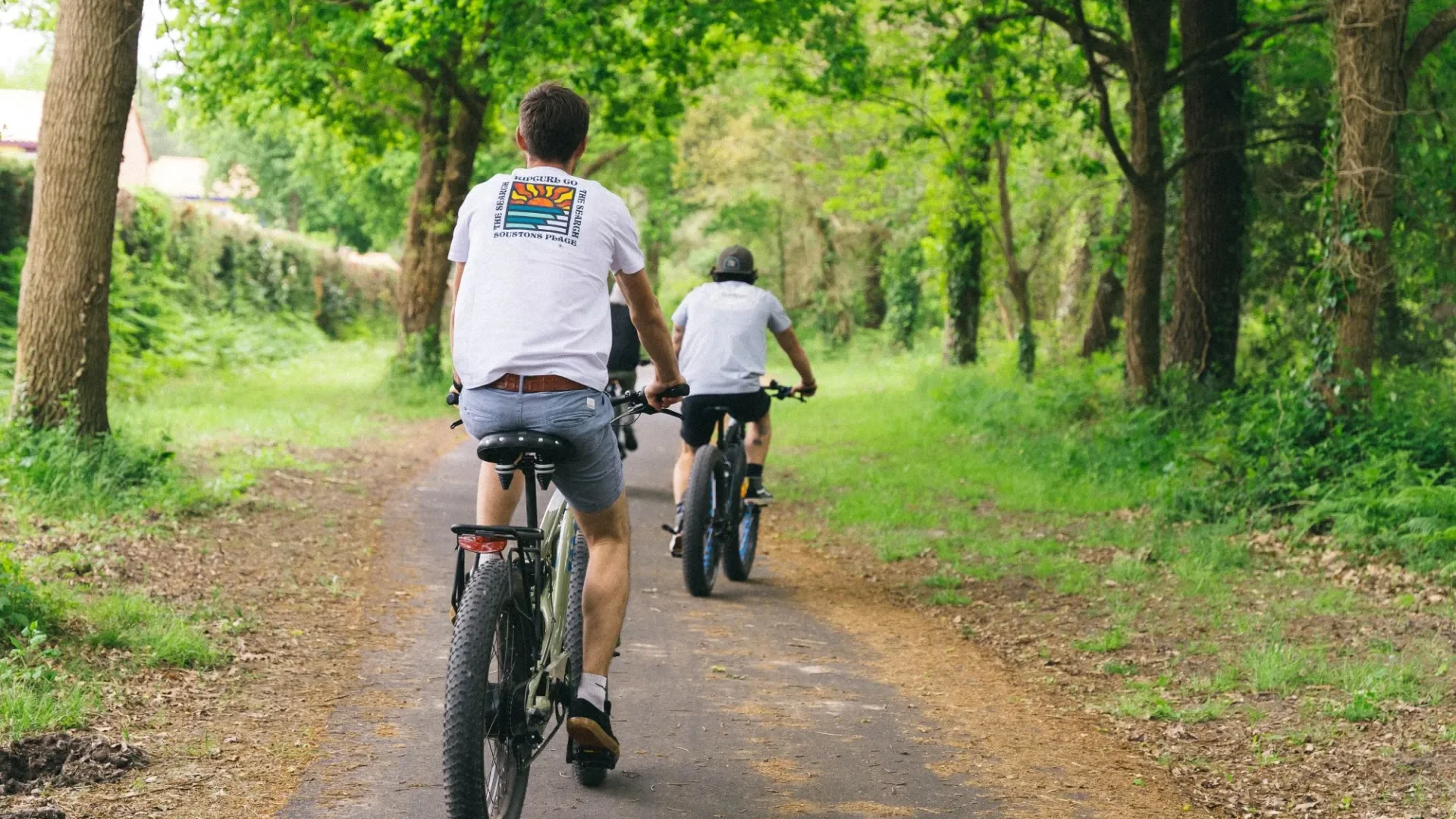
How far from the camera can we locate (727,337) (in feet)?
28.3

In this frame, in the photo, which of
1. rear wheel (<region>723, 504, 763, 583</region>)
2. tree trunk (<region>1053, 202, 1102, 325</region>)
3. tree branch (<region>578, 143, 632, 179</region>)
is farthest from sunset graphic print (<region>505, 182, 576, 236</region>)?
tree branch (<region>578, 143, 632, 179</region>)

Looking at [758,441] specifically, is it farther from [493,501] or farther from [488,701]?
[488,701]

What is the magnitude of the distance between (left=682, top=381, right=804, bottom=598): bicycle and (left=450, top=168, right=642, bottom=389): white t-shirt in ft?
13.0

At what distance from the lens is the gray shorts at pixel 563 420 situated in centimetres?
420

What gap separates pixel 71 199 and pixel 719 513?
5.04m

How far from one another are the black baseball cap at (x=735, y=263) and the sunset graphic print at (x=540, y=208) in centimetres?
447

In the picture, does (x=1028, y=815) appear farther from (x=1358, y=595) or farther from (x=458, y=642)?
(x=1358, y=595)

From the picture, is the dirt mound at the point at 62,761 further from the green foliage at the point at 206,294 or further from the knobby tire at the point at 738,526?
the green foliage at the point at 206,294

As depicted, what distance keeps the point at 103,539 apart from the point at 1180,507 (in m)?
7.75

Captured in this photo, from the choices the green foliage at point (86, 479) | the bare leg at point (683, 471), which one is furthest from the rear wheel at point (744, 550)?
the green foliage at point (86, 479)

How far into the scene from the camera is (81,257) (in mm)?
9656

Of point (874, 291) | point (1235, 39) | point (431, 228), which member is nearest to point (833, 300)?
point (874, 291)

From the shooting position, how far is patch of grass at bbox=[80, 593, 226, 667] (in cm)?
627

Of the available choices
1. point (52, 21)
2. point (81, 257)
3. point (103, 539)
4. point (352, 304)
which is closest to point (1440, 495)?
point (103, 539)
